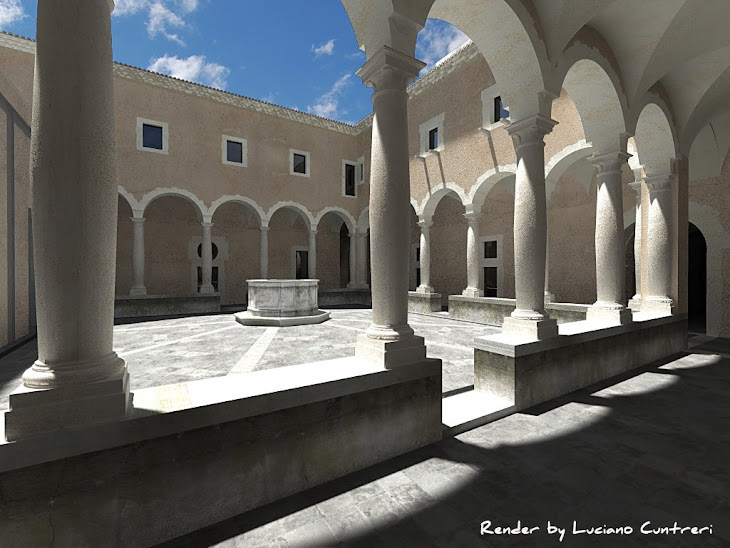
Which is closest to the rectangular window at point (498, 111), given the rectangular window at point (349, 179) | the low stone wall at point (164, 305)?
the rectangular window at point (349, 179)

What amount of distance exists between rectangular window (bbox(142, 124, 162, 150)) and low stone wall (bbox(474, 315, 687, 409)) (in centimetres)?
1513

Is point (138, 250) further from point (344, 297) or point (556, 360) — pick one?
point (556, 360)

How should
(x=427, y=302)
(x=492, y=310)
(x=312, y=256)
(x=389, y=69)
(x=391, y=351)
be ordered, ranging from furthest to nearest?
(x=312, y=256) < (x=427, y=302) < (x=492, y=310) < (x=389, y=69) < (x=391, y=351)

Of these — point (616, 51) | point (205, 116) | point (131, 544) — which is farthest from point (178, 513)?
point (205, 116)

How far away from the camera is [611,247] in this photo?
5.89 m

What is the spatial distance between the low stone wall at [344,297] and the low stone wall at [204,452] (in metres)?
13.8

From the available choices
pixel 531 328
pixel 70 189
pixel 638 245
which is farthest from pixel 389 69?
pixel 638 245

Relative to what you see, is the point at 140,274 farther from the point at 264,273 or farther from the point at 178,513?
the point at 178,513

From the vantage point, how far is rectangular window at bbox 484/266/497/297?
1597 cm

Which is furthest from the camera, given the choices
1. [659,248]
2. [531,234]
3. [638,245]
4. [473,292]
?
[473,292]

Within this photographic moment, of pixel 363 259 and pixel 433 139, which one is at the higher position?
pixel 433 139

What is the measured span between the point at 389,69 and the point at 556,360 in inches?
153

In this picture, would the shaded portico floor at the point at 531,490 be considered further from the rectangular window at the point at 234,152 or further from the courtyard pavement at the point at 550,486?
the rectangular window at the point at 234,152

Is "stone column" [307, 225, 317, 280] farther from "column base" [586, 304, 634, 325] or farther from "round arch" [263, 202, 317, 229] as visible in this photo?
"column base" [586, 304, 634, 325]
